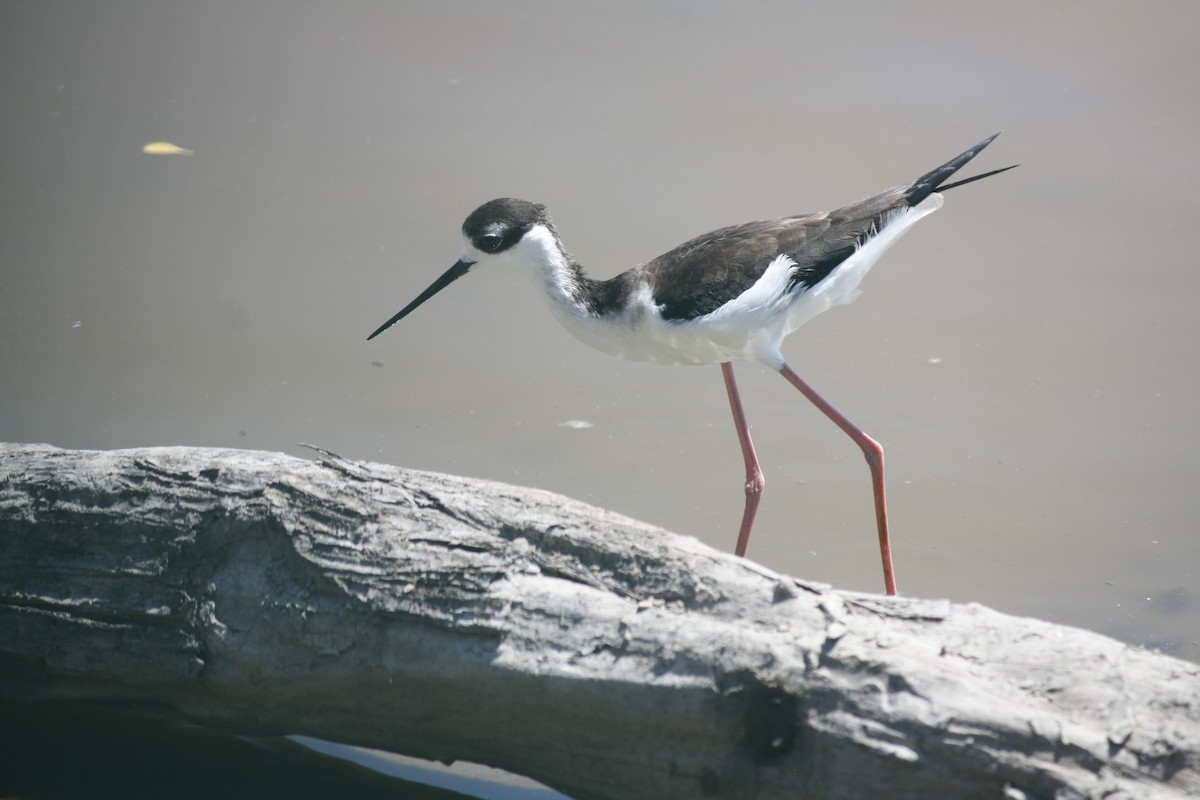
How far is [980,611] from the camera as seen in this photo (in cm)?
279

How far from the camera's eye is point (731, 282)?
13.6 ft

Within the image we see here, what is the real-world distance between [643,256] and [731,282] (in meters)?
2.34

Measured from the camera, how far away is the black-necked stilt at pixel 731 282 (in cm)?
414

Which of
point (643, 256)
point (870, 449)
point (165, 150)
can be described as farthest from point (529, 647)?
point (165, 150)

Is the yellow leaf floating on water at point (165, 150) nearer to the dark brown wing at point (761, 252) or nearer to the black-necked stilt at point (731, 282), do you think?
the black-necked stilt at point (731, 282)

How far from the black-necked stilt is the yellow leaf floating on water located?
357 centimetres

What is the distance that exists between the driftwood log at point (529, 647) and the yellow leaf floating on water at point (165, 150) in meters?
4.48

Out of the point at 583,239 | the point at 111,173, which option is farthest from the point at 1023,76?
the point at 111,173

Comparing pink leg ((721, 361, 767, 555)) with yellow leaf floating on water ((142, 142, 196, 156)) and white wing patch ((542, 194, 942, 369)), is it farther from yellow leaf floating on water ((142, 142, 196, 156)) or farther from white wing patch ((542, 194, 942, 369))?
yellow leaf floating on water ((142, 142, 196, 156))

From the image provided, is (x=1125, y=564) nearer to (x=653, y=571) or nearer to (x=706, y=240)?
(x=706, y=240)

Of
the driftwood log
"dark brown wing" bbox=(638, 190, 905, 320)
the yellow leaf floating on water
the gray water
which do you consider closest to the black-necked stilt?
"dark brown wing" bbox=(638, 190, 905, 320)

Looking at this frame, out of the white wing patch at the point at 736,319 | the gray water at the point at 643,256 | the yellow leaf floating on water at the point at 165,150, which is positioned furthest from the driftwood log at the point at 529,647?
the yellow leaf floating on water at the point at 165,150

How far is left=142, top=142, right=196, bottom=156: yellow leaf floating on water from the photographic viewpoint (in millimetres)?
7340

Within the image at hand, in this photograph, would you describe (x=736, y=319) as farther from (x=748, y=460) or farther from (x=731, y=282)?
(x=748, y=460)
